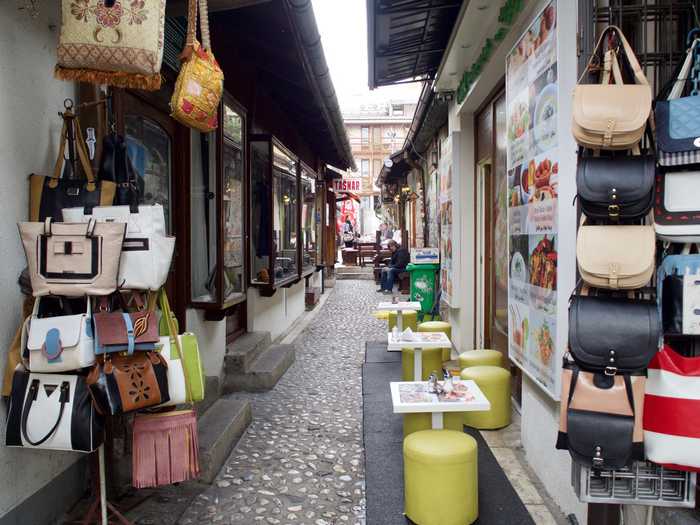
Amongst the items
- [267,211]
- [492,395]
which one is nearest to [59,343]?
[492,395]

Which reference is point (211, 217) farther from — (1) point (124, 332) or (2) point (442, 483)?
(2) point (442, 483)

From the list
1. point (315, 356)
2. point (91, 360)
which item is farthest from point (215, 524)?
point (315, 356)

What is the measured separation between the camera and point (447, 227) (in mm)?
8664

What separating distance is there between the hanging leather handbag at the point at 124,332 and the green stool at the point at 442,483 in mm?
1727

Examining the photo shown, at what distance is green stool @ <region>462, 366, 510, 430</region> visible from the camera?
16.9 feet

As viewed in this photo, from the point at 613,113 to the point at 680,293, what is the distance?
843mm

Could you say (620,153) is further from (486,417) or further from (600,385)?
(486,417)

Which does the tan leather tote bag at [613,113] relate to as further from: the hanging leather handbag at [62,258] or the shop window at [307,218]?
the shop window at [307,218]

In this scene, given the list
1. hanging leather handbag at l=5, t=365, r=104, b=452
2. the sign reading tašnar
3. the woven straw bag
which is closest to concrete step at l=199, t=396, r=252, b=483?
hanging leather handbag at l=5, t=365, r=104, b=452

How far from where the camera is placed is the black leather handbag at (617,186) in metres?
2.35

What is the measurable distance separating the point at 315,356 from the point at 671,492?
20.8 feet

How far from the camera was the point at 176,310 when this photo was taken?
5.30m

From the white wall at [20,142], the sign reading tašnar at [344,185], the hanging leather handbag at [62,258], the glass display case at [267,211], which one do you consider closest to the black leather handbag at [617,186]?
the hanging leather handbag at [62,258]

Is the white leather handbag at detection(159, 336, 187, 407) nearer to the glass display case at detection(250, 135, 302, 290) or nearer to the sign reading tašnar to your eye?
the glass display case at detection(250, 135, 302, 290)
